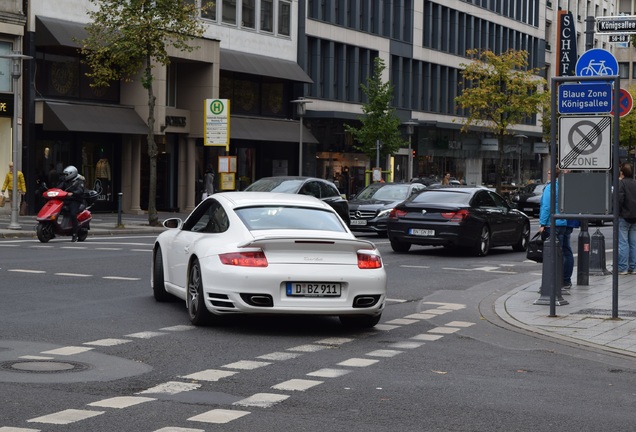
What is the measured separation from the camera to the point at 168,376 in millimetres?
9320

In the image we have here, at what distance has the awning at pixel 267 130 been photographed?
50281 mm

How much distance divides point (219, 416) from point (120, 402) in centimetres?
79

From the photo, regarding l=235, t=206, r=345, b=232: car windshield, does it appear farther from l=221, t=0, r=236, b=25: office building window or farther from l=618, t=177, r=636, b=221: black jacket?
l=221, t=0, r=236, b=25: office building window

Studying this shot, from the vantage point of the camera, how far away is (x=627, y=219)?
835 inches

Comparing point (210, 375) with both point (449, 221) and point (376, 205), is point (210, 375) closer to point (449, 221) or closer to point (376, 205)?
point (449, 221)

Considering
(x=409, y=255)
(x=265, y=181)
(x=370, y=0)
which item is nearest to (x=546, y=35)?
(x=370, y=0)

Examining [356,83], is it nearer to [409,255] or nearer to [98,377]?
[409,255]

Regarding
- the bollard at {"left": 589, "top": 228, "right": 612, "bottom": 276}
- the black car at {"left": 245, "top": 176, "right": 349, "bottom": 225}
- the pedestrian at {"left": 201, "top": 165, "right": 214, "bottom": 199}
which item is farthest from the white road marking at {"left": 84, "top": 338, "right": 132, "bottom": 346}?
the pedestrian at {"left": 201, "top": 165, "right": 214, "bottom": 199}

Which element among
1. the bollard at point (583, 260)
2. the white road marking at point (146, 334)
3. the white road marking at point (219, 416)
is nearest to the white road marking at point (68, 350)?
the white road marking at point (146, 334)

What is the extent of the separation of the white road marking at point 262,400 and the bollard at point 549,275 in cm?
634

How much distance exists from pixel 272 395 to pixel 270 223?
4500 millimetres

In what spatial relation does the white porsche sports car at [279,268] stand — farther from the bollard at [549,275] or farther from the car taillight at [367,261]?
the bollard at [549,275]

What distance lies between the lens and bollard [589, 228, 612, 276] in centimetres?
2100

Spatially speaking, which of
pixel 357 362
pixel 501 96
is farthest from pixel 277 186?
pixel 501 96
